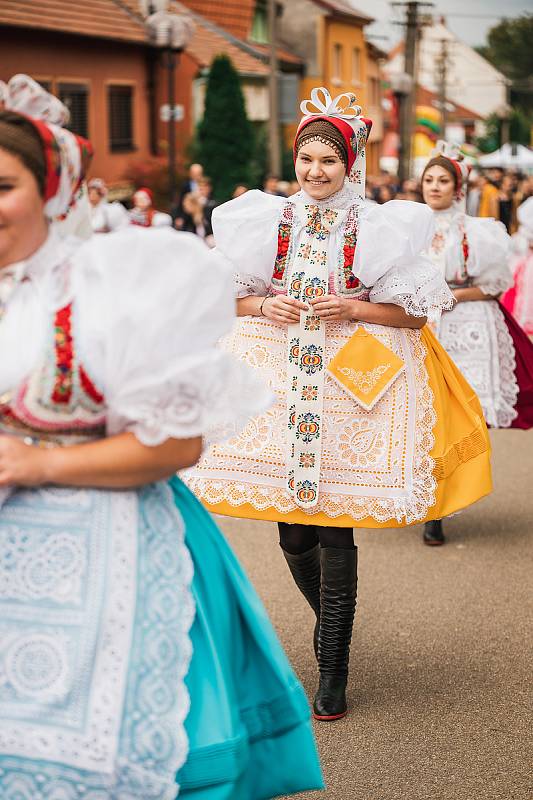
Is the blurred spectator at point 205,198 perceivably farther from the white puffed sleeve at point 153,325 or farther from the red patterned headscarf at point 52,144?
the white puffed sleeve at point 153,325

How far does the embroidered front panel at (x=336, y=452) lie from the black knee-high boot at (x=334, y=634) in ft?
0.63

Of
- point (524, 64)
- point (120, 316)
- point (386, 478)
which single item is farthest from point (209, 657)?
point (524, 64)

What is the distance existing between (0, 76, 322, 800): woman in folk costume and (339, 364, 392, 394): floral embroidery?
189 cm

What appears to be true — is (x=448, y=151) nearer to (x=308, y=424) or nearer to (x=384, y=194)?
(x=308, y=424)

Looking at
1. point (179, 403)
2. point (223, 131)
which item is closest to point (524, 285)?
point (179, 403)

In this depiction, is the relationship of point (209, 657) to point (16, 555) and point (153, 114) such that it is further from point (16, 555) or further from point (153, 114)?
point (153, 114)

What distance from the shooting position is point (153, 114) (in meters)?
28.6

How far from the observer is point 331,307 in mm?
4211

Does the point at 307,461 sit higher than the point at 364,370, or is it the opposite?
the point at 364,370

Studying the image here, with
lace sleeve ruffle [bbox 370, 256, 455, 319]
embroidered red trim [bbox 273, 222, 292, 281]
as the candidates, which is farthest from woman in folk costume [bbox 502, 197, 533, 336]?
embroidered red trim [bbox 273, 222, 292, 281]

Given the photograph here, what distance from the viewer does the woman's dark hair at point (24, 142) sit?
7.47ft

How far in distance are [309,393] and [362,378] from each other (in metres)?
0.18

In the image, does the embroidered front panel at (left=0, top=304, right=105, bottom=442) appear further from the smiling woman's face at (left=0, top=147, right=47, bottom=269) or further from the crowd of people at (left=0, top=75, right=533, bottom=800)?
the smiling woman's face at (left=0, top=147, right=47, bottom=269)

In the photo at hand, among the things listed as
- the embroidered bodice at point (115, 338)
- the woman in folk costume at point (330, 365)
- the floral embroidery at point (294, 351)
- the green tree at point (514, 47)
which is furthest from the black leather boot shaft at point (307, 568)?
the green tree at point (514, 47)
